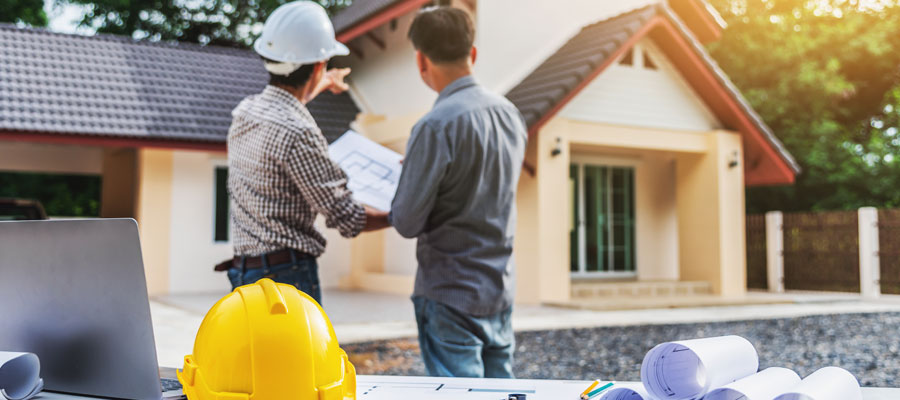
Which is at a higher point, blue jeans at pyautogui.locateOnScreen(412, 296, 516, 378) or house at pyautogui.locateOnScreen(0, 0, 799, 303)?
house at pyautogui.locateOnScreen(0, 0, 799, 303)

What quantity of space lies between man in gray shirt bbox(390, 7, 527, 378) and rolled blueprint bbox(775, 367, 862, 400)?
1.28m

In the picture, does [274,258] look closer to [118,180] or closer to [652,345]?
[652,345]

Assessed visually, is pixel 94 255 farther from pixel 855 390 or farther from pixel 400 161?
pixel 400 161

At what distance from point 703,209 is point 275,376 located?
13119mm

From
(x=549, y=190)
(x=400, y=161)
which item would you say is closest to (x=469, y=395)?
(x=400, y=161)

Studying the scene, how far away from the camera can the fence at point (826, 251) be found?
14.6 m

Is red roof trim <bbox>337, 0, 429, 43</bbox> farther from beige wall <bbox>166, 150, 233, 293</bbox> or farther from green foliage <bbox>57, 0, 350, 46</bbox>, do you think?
green foliage <bbox>57, 0, 350, 46</bbox>

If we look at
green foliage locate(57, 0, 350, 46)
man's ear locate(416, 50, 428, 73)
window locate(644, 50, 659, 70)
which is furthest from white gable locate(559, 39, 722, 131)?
green foliage locate(57, 0, 350, 46)

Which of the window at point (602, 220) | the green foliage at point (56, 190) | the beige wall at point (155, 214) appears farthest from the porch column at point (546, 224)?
the green foliage at point (56, 190)

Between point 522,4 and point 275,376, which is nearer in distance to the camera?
point 275,376

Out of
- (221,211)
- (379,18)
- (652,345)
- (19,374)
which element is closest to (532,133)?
(379,18)

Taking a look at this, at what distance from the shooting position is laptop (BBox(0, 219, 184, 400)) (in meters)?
1.36

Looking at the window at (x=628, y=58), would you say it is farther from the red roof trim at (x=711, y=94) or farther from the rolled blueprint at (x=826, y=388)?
the rolled blueprint at (x=826, y=388)

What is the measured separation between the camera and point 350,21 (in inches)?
556
